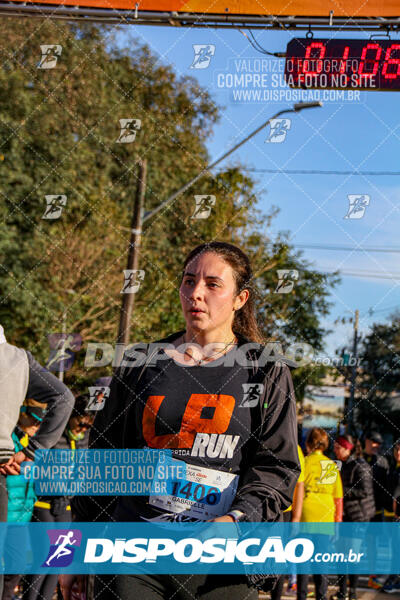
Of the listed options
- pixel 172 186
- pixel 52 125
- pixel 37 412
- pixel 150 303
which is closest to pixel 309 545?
pixel 37 412

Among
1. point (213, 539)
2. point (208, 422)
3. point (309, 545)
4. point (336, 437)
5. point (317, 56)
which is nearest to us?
point (213, 539)

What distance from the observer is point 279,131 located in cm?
855

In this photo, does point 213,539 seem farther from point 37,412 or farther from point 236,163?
point 236,163

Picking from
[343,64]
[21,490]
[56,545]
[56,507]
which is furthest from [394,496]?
[343,64]

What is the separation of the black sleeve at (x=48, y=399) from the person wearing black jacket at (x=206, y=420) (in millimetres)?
1218

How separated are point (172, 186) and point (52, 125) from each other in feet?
13.5

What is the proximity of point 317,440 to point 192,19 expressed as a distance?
402cm

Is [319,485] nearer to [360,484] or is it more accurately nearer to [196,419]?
[360,484]

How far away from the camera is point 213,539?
7.79 feet

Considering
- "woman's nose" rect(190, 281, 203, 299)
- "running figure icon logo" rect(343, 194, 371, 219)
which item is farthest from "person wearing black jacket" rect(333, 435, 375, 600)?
"woman's nose" rect(190, 281, 203, 299)

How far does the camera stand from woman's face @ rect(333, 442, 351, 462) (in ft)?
27.1

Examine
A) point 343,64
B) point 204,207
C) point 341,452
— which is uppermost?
point 204,207

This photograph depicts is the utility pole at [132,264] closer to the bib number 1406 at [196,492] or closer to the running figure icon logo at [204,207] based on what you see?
the running figure icon logo at [204,207]

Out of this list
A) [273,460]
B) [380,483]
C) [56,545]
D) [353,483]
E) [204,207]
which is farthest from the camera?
[204,207]
